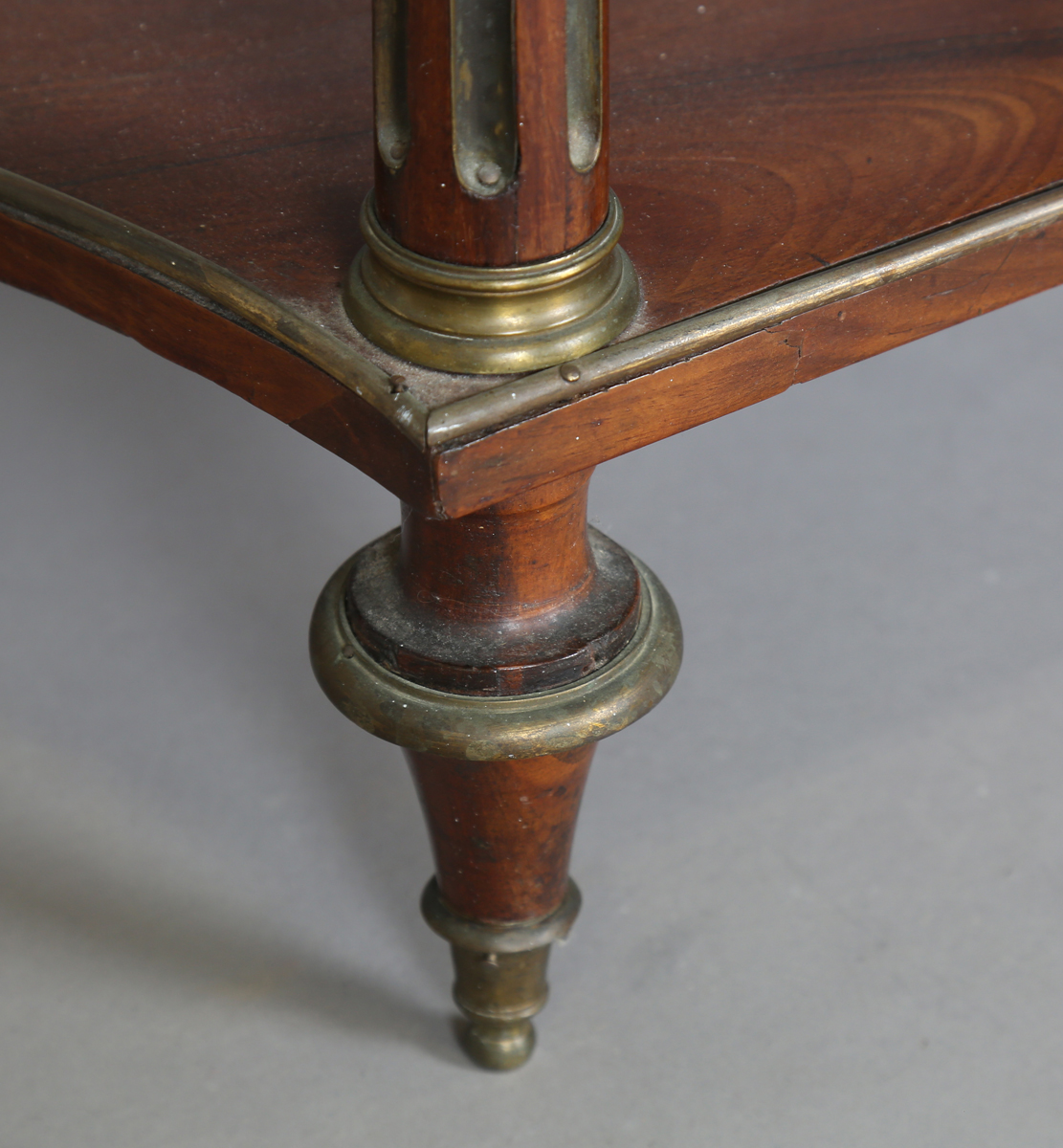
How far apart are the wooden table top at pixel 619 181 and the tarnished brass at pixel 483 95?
8 centimetres

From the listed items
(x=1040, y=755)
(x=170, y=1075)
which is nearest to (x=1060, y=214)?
(x=1040, y=755)

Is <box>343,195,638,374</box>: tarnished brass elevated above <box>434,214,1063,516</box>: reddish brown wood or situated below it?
above

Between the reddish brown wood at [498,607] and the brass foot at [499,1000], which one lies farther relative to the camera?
the brass foot at [499,1000]

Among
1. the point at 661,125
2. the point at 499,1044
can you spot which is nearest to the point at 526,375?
the point at 661,125

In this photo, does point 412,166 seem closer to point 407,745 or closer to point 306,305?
point 306,305

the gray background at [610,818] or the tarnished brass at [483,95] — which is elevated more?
the tarnished brass at [483,95]

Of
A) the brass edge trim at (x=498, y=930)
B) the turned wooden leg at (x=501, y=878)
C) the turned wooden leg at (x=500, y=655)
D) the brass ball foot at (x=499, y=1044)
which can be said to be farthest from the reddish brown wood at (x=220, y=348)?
the brass ball foot at (x=499, y=1044)

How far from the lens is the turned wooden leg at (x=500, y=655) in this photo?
2.44ft

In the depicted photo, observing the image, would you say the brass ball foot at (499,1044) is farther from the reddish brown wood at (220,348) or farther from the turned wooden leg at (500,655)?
the reddish brown wood at (220,348)

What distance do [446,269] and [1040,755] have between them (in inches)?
31.7

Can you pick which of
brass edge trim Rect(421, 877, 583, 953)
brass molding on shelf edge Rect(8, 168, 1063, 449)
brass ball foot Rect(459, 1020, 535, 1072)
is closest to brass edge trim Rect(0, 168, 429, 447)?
brass molding on shelf edge Rect(8, 168, 1063, 449)

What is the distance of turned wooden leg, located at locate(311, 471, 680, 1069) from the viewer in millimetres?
744

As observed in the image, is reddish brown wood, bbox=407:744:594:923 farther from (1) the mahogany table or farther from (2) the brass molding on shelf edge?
(2) the brass molding on shelf edge

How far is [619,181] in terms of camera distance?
2.47ft
